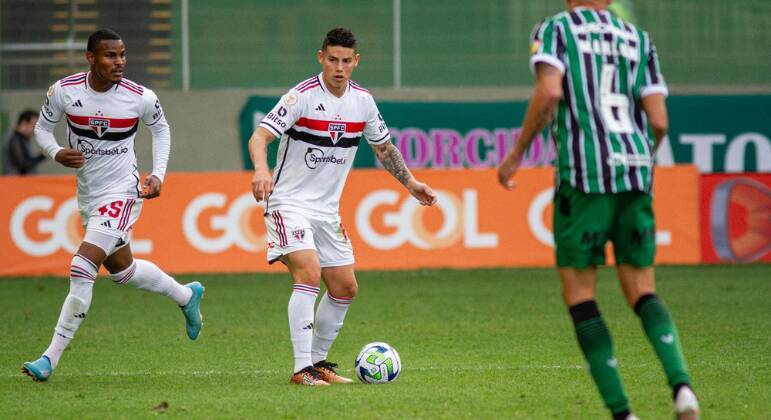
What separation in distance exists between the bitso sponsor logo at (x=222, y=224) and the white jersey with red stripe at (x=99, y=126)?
279 inches

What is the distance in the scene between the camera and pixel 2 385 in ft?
25.1

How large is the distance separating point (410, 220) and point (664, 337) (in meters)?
10.3

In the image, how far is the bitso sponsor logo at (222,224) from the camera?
15.6 metres

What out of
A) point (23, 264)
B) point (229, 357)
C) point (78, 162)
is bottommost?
point (23, 264)

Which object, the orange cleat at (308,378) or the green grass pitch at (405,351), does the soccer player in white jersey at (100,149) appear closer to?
the green grass pitch at (405,351)

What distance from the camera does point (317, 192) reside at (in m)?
7.80

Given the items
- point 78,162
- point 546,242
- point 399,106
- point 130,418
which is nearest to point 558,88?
point 130,418

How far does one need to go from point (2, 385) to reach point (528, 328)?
453 centimetres

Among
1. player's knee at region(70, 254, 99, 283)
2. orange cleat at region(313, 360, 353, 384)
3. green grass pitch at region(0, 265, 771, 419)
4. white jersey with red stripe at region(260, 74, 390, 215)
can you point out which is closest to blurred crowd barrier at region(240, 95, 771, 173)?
green grass pitch at region(0, 265, 771, 419)

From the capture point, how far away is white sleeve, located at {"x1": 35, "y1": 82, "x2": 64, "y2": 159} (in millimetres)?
8234

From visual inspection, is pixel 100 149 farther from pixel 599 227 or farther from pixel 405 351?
pixel 599 227

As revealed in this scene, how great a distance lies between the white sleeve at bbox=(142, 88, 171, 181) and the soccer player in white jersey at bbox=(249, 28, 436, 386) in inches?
42.0

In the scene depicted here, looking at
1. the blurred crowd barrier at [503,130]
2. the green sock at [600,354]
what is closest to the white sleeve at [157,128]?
the green sock at [600,354]

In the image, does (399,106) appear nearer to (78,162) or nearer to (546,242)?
(546,242)
